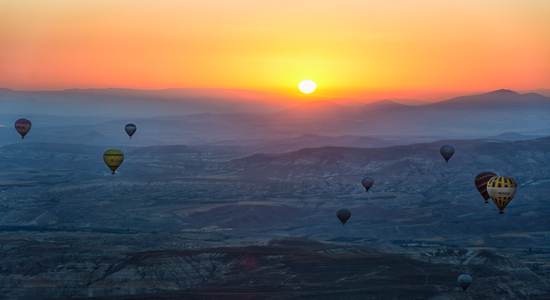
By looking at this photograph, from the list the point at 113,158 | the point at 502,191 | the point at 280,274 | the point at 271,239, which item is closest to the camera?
the point at 280,274

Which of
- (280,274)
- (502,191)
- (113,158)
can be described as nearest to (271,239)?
(113,158)

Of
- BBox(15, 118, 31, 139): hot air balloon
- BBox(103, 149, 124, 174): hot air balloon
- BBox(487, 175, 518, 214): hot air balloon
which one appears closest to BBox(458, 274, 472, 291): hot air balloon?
BBox(487, 175, 518, 214): hot air balloon

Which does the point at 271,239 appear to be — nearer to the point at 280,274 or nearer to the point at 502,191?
the point at 280,274

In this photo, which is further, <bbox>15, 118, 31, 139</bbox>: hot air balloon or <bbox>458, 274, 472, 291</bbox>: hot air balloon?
<bbox>15, 118, 31, 139</bbox>: hot air balloon

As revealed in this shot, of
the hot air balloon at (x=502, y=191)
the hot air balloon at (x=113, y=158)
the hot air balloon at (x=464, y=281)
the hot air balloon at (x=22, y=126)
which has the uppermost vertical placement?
the hot air balloon at (x=22, y=126)

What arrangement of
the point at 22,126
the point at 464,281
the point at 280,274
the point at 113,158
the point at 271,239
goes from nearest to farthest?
the point at 464,281 → the point at 280,274 → the point at 113,158 → the point at 271,239 → the point at 22,126

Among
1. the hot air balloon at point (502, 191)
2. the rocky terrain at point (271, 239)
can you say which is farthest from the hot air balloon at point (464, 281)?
the hot air balloon at point (502, 191)

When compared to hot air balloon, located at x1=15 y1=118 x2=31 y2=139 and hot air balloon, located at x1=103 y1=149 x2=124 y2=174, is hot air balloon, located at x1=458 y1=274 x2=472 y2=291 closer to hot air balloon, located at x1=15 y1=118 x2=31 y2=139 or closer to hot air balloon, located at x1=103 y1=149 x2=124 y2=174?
hot air balloon, located at x1=103 y1=149 x2=124 y2=174

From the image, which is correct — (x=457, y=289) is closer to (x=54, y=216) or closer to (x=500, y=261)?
(x=500, y=261)

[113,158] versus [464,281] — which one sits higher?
[113,158]

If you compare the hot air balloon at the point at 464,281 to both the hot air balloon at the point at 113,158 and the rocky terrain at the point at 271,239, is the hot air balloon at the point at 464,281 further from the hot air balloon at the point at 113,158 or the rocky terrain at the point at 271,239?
the hot air balloon at the point at 113,158

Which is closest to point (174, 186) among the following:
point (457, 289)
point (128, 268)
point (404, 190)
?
point (404, 190)
